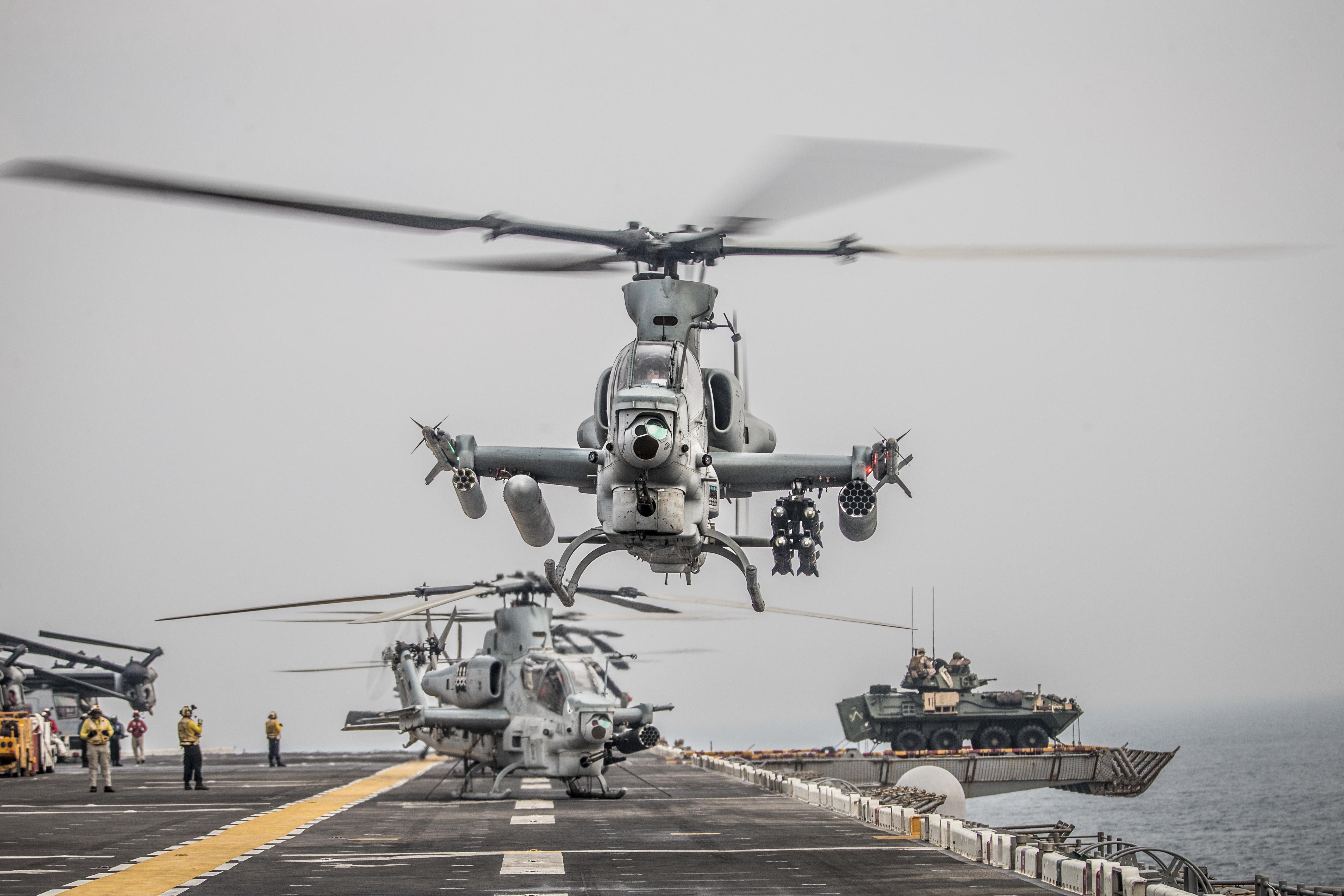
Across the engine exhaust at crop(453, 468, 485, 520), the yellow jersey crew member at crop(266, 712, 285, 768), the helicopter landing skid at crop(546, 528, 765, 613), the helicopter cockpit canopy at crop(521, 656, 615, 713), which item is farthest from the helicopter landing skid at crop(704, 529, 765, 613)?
the yellow jersey crew member at crop(266, 712, 285, 768)

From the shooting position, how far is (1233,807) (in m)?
67.2

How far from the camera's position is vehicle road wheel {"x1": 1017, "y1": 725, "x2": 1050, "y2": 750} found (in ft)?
188

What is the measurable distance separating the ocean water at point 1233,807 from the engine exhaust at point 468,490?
1900cm

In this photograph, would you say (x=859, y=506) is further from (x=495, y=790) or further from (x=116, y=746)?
(x=116, y=746)

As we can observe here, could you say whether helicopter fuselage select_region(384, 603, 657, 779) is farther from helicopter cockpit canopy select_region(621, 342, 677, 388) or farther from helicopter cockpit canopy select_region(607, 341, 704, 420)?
helicopter cockpit canopy select_region(621, 342, 677, 388)

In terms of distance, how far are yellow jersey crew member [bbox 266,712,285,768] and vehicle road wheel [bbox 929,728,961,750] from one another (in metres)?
25.8

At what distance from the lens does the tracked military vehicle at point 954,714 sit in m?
56.8

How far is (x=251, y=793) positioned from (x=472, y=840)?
41.3 ft

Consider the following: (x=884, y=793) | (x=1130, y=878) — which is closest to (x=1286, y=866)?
(x=884, y=793)

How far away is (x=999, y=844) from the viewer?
16266 mm

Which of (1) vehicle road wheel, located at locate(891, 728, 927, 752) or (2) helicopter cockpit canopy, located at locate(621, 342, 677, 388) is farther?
(1) vehicle road wheel, located at locate(891, 728, 927, 752)

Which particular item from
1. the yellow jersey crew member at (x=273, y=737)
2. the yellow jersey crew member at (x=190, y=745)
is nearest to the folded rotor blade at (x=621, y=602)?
the yellow jersey crew member at (x=190, y=745)

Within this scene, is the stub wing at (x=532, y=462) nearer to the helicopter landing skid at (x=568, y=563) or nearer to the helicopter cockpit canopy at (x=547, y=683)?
the helicopter landing skid at (x=568, y=563)

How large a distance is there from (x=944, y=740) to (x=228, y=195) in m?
48.0
